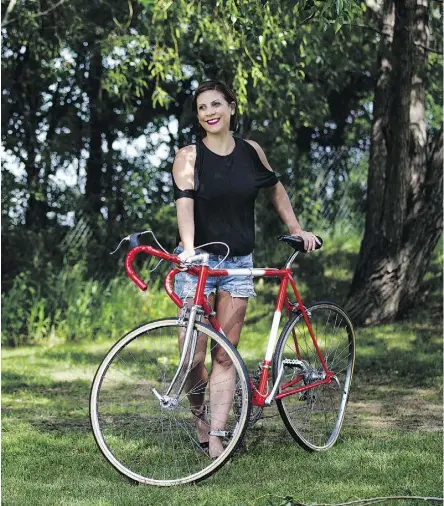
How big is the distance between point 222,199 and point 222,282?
0.41 metres

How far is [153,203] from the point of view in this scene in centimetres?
1372

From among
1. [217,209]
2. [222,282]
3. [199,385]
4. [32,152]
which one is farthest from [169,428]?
[32,152]

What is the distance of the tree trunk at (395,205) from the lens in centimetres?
985

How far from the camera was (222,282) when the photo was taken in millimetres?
4926

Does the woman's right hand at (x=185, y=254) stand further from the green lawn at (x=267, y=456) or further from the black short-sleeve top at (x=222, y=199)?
the green lawn at (x=267, y=456)

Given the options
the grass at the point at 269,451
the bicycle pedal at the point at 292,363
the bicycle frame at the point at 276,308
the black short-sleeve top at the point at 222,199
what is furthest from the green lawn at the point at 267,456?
the black short-sleeve top at the point at 222,199

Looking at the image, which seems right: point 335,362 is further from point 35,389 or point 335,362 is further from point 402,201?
point 402,201

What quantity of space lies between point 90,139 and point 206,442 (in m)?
10.00

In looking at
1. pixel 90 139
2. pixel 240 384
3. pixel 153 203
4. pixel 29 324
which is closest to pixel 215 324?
A: pixel 240 384

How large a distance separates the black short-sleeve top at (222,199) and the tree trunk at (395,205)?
5037 mm

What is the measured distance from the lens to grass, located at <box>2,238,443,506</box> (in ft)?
14.5

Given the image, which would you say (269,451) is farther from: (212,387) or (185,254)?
(185,254)

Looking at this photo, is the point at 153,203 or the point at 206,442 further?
the point at 153,203

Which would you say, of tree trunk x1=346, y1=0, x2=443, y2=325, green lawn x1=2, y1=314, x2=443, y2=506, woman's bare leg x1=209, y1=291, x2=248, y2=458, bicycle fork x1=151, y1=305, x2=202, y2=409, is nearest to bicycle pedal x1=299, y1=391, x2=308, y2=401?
green lawn x1=2, y1=314, x2=443, y2=506
